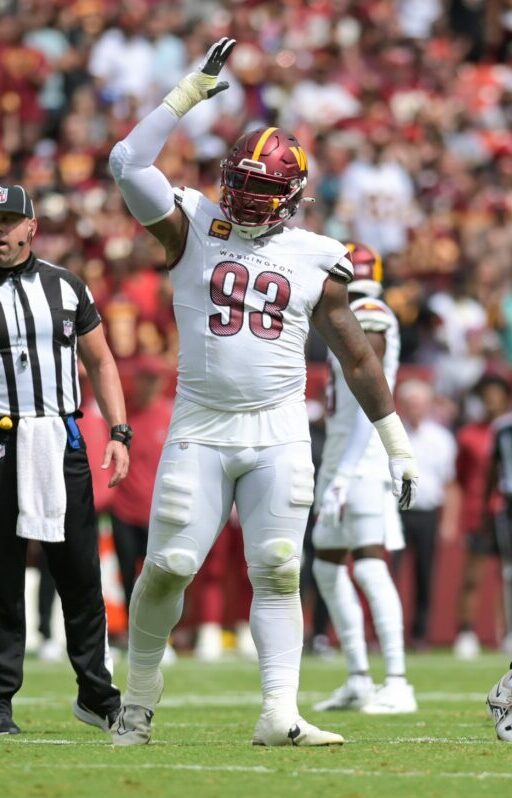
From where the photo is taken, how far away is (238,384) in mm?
6152

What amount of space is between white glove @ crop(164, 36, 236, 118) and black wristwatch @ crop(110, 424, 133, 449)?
1495 millimetres

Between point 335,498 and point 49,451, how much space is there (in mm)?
2144

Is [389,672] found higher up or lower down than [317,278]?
lower down

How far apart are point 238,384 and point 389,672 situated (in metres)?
3.13

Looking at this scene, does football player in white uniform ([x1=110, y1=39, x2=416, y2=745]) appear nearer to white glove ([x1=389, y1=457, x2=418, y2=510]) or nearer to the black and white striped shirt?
white glove ([x1=389, y1=457, x2=418, y2=510])

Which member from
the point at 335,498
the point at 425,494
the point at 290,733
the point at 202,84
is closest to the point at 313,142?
the point at 425,494

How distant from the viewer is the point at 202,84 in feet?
20.0

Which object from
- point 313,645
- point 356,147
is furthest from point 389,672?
point 356,147

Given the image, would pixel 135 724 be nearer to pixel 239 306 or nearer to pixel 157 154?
pixel 239 306

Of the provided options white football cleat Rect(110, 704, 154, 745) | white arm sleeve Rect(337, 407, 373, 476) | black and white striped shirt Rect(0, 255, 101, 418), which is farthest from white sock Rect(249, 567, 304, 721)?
white arm sleeve Rect(337, 407, 373, 476)

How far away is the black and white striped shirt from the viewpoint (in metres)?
6.80

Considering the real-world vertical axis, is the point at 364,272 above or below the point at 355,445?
above

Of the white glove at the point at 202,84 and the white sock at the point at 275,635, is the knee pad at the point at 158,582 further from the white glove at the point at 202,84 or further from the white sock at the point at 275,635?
the white glove at the point at 202,84

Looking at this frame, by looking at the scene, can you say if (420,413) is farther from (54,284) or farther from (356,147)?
(54,284)
